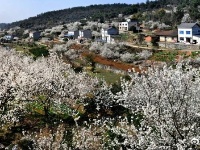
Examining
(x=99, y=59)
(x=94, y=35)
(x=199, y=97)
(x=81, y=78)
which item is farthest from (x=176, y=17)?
(x=199, y=97)

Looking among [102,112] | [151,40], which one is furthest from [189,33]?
[102,112]

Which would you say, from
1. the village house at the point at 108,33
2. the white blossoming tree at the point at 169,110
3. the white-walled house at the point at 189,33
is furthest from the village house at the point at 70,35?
the white blossoming tree at the point at 169,110

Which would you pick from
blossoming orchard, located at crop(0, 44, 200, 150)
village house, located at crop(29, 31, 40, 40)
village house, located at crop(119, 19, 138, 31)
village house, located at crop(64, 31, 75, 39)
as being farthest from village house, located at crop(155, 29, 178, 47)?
village house, located at crop(29, 31, 40, 40)

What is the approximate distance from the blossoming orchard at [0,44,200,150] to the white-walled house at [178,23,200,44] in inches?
1533

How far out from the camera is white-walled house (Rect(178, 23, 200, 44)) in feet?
246

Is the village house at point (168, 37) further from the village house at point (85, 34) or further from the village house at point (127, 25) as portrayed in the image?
the village house at point (85, 34)

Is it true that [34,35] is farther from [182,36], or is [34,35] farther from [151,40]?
[182,36]

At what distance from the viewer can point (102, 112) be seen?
3578 centimetres

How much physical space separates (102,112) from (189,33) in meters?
46.0

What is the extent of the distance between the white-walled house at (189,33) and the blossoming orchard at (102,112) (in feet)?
128

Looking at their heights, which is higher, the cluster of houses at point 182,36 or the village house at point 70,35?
the cluster of houses at point 182,36

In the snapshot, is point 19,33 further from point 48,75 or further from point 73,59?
point 48,75

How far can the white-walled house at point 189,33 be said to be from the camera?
74875 mm

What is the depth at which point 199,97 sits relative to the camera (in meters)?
14.1
